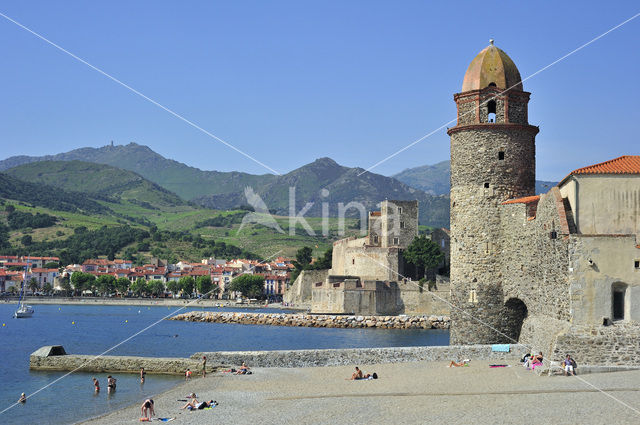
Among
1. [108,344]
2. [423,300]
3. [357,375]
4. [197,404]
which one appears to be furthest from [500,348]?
[423,300]

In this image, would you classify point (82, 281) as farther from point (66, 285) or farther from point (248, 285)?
point (248, 285)

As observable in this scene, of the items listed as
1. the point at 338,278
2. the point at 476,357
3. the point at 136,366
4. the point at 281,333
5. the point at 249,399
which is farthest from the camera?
the point at 338,278

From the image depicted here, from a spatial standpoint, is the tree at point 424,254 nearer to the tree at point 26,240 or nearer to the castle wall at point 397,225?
the castle wall at point 397,225

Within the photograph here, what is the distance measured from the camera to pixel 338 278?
209 ft

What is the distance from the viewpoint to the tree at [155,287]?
116m

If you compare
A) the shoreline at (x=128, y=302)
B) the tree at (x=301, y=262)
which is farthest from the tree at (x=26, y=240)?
the tree at (x=301, y=262)

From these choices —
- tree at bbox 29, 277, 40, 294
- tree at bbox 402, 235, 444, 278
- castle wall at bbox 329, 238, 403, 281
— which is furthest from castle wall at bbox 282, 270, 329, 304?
tree at bbox 29, 277, 40, 294

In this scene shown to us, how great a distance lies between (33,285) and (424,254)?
83647 millimetres

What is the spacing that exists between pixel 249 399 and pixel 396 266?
44.0 meters

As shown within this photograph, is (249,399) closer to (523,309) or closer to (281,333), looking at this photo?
(523,309)

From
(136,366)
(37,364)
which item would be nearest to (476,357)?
(136,366)

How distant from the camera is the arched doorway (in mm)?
24141

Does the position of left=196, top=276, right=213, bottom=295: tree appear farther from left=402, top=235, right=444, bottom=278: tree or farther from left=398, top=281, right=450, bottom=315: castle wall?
left=398, top=281, right=450, bottom=315: castle wall

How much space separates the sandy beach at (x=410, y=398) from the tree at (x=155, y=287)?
94441 mm
